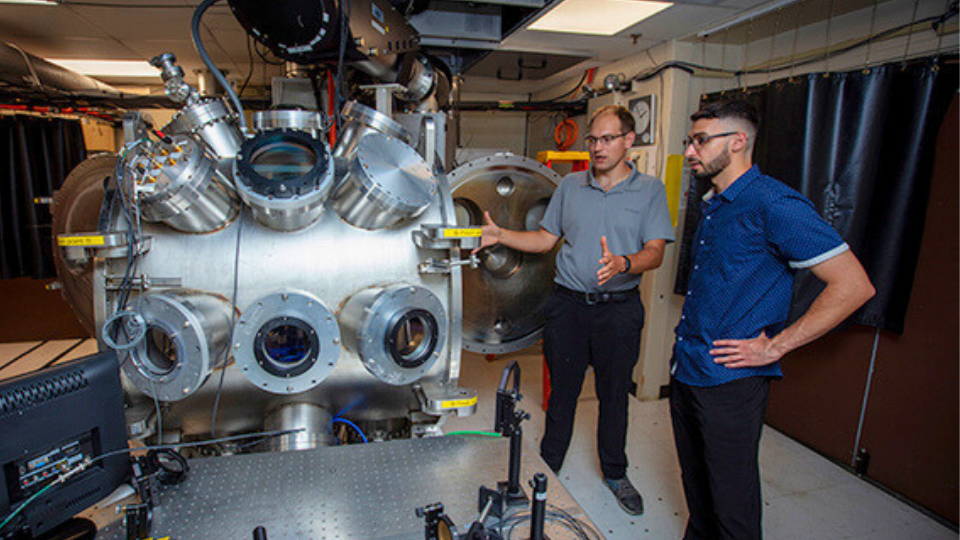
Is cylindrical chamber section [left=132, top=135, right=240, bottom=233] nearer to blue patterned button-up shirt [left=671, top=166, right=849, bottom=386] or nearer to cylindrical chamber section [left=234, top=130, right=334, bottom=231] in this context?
cylindrical chamber section [left=234, top=130, right=334, bottom=231]

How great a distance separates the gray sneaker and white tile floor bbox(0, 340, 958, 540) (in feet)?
0.09

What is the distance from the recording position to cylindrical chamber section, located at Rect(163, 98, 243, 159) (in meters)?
1.29

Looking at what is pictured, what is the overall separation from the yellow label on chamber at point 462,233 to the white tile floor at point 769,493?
1.40 metres

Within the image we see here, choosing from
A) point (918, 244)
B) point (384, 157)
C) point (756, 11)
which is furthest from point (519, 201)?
point (918, 244)

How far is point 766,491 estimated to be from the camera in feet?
7.21

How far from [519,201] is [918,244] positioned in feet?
5.38

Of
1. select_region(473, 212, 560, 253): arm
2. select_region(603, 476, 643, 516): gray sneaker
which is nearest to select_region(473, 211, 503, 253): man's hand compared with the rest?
select_region(473, 212, 560, 253): arm

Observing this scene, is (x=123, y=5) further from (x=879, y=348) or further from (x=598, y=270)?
(x=879, y=348)

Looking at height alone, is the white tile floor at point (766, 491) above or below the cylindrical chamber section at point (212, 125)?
below

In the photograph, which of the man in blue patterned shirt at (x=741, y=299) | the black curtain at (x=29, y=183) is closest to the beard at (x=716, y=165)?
the man in blue patterned shirt at (x=741, y=299)

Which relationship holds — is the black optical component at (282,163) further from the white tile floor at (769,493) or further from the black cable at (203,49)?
the white tile floor at (769,493)

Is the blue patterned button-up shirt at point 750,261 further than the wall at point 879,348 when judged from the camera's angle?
No

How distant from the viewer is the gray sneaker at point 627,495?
2.05 metres

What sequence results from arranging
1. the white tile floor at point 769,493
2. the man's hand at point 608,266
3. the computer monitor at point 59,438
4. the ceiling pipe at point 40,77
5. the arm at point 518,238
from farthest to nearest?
the ceiling pipe at point 40,77 → the white tile floor at point 769,493 → the arm at point 518,238 → the man's hand at point 608,266 → the computer monitor at point 59,438
